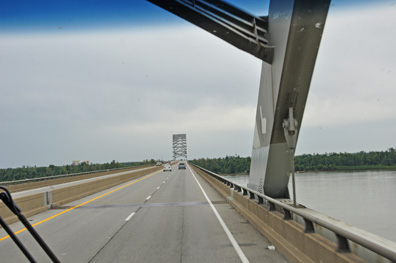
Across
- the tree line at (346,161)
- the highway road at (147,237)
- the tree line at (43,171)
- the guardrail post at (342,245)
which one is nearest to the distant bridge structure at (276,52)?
the highway road at (147,237)

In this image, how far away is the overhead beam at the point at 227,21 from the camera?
34.9 ft

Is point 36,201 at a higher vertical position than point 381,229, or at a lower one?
higher

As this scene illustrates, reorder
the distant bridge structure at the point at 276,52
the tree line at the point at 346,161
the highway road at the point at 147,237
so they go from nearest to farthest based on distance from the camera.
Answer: the highway road at the point at 147,237, the distant bridge structure at the point at 276,52, the tree line at the point at 346,161

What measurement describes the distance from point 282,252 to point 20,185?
3498 cm

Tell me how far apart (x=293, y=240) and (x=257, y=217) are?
161 inches

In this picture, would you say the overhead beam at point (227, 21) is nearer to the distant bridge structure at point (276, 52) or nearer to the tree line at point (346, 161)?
the distant bridge structure at point (276, 52)

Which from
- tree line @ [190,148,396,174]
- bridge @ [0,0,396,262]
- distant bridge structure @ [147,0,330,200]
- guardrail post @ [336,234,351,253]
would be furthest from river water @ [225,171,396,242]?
guardrail post @ [336,234,351,253]

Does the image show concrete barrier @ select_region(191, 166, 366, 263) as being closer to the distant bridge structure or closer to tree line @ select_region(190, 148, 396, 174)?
the distant bridge structure

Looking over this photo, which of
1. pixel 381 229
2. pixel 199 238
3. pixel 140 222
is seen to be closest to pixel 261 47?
pixel 199 238

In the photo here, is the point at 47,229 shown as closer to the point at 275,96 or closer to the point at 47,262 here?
the point at 47,262

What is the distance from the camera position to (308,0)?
8086mm

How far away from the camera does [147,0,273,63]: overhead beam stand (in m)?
10.6

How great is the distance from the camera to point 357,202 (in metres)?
30.3

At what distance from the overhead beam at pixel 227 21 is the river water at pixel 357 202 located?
1330 centimetres
